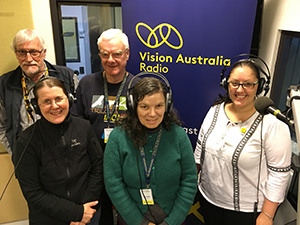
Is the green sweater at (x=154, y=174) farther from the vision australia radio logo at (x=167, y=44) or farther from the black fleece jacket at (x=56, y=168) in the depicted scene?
the vision australia radio logo at (x=167, y=44)

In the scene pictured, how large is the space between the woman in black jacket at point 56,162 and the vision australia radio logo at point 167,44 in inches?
40.3

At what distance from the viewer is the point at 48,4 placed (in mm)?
2533

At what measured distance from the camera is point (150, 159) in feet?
5.00

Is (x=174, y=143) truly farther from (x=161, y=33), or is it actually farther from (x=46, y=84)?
(x=161, y=33)

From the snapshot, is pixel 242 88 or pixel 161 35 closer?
pixel 242 88

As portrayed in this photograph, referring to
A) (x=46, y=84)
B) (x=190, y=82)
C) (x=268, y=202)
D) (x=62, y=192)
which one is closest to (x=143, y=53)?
(x=190, y=82)

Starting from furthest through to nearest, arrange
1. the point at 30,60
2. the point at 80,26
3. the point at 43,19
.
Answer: the point at 80,26 → the point at 43,19 → the point at 30,60

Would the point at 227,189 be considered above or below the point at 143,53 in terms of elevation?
below

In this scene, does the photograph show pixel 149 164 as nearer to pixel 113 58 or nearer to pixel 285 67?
pixel 113 58

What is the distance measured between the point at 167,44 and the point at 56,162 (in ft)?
4.78

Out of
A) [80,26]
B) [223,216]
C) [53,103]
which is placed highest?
[80,26]

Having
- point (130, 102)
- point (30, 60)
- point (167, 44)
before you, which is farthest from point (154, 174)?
point (30, 60)

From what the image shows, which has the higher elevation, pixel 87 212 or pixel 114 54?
pixel 114 54

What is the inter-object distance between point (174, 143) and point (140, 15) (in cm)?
136
